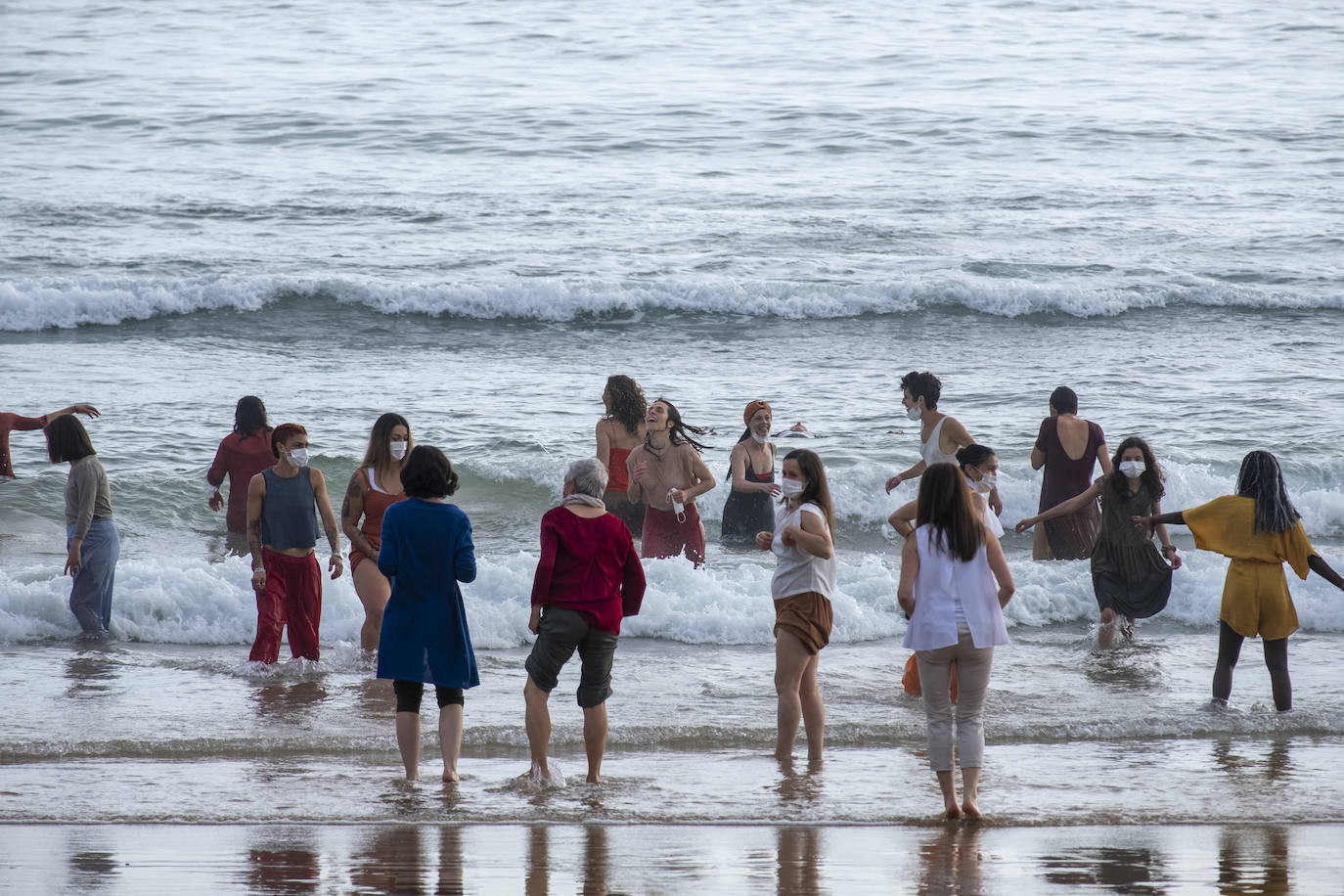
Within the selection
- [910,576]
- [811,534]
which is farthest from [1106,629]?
[910,576]

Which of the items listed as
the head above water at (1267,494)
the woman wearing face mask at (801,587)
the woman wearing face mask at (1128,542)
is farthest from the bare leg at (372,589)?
the head above water at (1267,494)

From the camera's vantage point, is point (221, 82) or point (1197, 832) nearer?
point (1197, 832)

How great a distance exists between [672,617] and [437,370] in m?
10.8

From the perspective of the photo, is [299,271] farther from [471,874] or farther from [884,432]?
[471,874]

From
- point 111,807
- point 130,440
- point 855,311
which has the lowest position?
point 111,807

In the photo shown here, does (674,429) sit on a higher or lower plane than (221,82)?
lower

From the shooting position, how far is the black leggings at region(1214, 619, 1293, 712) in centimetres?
747

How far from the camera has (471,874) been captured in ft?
15.3

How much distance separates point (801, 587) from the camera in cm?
646

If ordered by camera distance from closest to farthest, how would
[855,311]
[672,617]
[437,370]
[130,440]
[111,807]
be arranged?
[111,807] < [672,617] < [130,440] < [437,370] < [855,311]

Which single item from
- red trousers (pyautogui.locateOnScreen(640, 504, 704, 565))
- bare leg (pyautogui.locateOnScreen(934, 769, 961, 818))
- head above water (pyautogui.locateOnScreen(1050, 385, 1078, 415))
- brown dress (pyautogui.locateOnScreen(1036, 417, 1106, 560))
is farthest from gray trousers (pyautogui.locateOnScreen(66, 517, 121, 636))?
head above water (pyautogui.locateOnScreen(1050, 385, 1078, 415))

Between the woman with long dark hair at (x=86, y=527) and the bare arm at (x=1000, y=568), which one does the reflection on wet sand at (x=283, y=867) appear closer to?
the bare arm at (x=1000, y=568)

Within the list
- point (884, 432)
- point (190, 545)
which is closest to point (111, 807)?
point (190, 545)

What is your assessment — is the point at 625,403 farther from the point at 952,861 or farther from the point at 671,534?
the point at 952,861
